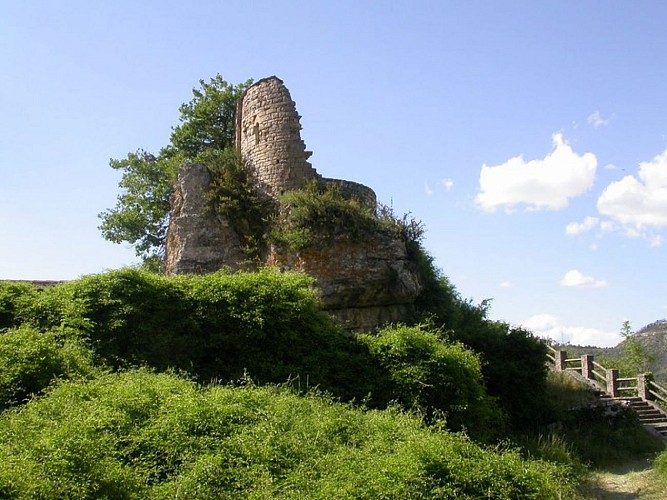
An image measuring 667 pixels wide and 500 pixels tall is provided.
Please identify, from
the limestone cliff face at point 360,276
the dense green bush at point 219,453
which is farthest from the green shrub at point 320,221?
the dense green bush at point 219,453

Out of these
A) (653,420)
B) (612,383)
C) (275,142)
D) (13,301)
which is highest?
(275,142)

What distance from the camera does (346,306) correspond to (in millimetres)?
18406

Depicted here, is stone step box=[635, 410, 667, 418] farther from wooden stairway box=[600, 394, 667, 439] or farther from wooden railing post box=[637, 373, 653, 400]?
wooden railing post box=[637, 373, 653, 400]

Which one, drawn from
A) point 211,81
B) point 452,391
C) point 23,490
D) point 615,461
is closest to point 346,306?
point 452,391

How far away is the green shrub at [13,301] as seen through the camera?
45.5ft

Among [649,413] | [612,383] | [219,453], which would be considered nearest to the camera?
[219,453]

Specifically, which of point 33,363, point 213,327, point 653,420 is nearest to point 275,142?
point 213,327

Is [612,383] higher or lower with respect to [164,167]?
lower

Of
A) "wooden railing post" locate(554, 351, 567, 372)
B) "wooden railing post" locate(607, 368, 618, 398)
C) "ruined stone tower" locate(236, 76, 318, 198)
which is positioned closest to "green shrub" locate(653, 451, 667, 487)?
"wooden railing post" locate(607, 368, 618, 398)

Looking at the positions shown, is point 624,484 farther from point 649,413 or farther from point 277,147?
point 277,147

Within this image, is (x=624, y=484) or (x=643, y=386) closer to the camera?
(x=624, y=484)

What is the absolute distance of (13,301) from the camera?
46.5 feet

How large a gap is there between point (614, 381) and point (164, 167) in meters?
20.0

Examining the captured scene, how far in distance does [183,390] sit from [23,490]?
3999 millimetres
